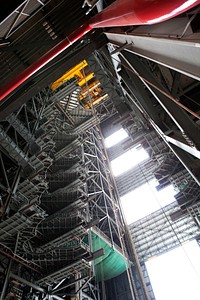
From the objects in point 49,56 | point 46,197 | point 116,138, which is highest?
point 116,138

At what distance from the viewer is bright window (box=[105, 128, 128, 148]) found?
31731 millimetres

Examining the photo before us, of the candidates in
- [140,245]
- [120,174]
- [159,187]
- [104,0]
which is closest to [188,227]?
[140,245]

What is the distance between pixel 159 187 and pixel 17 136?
9.83 m

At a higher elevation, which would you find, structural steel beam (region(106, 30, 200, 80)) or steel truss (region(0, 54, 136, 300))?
steel truss (region(0, 54, 136, 300))

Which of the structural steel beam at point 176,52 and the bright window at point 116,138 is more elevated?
the bright window at point 116,138

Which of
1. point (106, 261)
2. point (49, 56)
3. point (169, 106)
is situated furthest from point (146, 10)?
point (106, 261)

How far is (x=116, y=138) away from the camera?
1270 inches

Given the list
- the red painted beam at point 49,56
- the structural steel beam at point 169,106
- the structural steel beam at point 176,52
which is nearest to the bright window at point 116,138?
the structural steel beam at point 169,106

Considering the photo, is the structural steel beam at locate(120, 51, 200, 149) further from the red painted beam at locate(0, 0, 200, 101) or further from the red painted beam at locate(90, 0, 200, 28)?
the red painted beam at locate(90, 0, 200, 28)

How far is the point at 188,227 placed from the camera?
19828 millimetres

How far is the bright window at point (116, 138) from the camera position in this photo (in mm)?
31731

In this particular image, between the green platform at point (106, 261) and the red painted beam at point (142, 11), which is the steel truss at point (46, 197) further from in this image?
the red painted beam at point (142, 11)

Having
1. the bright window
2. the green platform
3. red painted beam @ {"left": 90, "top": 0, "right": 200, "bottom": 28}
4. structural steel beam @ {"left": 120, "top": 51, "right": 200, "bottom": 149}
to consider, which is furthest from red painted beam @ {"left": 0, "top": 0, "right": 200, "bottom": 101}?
the bright window

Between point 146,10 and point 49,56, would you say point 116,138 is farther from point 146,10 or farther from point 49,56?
point 146,10
